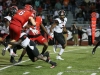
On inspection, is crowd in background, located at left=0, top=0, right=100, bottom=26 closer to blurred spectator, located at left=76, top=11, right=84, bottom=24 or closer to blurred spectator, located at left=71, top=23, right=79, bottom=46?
blurred spectator, located at left=76, top=11, right=84, bottom=24

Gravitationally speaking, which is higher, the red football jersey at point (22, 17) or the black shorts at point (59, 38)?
the red football jersey at point (22, 17)

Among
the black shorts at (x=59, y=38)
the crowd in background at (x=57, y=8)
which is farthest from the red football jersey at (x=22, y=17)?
the crowd in background at (x=57, y=8)

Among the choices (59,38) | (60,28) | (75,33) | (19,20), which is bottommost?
(75,33)

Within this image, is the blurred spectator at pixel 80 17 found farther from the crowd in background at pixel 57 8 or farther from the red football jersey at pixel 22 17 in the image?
the red football jersey at pixel 22 17

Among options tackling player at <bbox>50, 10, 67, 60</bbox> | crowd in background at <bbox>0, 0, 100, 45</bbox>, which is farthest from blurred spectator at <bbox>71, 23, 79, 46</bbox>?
tackling player at <bbox>50, 10, 67, 60</bbox>

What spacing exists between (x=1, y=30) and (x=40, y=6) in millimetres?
4418

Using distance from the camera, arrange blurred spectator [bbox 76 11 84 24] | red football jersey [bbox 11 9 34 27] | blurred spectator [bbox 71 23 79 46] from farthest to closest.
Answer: blurred spectator [bbox 76 11 84 24] < blurred spectator [bbox 71 23 79 46] < red football jersey [bbox 11 9 34 27]

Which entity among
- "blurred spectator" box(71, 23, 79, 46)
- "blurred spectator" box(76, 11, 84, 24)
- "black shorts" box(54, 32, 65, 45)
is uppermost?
"black shorts" box(54, 32, 65, 45)

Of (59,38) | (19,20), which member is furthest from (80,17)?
(19,20)

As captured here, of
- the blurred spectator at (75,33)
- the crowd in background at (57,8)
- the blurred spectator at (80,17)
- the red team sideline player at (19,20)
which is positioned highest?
the red team sideline player at (19,20)

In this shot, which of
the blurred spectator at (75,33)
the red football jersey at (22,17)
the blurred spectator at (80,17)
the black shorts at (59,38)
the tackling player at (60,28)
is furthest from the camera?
the blurred spectator at (80,17)

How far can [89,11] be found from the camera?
90.9 feet

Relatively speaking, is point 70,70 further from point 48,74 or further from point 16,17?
point 16,17

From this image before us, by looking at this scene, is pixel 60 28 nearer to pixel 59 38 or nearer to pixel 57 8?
pixel 59 38
